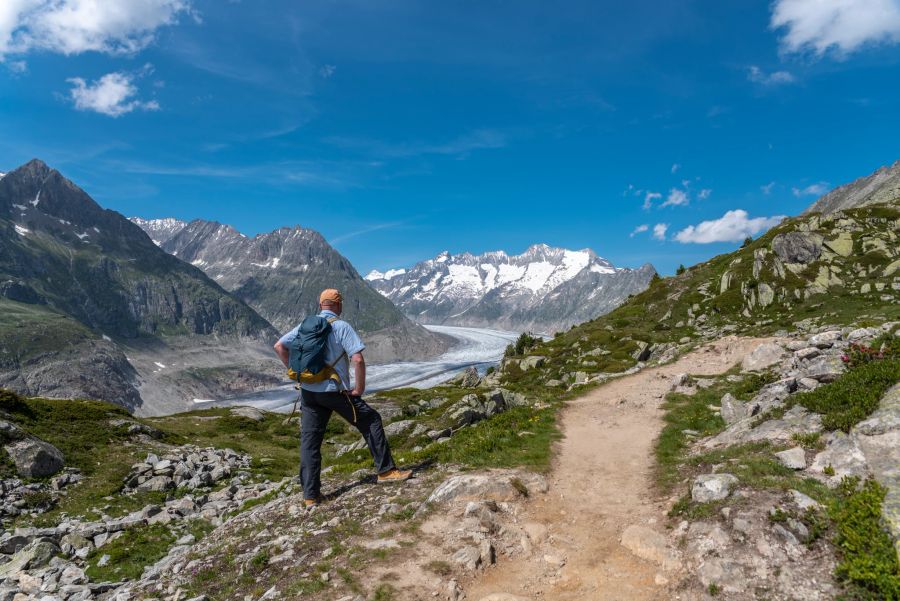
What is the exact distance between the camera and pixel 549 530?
11.6m

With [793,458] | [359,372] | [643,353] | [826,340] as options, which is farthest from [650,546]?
[643,353]

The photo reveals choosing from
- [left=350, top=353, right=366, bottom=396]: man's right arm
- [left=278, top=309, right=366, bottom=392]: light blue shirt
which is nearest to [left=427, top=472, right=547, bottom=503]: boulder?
[left=350, top=353, right=366, bottom=396]: man's right arm

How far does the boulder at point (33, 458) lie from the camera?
23594 mm

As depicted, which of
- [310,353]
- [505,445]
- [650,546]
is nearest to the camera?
[650,546]

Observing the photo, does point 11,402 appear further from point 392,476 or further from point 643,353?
point 643,353

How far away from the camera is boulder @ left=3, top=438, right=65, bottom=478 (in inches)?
929

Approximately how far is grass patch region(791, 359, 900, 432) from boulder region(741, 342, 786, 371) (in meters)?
15.5

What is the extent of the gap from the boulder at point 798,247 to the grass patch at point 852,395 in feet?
212

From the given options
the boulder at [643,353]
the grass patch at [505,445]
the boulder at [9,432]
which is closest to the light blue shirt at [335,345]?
the grass patch at [505,445]

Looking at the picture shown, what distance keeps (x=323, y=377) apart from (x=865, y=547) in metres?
11.9

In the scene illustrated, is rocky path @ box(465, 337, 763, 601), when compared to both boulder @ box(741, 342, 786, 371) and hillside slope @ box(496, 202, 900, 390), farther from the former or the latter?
hillside slope @ box(496, 202, 900, 390)

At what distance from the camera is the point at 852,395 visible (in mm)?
13812

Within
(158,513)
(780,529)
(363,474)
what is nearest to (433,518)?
(363,474)

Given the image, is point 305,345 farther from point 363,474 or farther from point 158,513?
point 158,513
